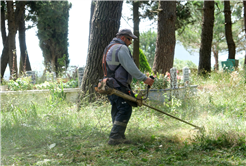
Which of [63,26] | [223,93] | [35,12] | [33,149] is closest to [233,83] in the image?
[223,93]

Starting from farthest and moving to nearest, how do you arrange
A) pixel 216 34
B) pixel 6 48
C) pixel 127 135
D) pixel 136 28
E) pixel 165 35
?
pixel 216 34 → pixel 6 48 → pixel 136 28 → pixel 165 35 → pixel 127 135

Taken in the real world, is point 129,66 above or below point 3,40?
below

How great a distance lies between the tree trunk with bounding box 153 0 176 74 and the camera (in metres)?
10.1

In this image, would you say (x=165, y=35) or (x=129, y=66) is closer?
(x=129, y=66)

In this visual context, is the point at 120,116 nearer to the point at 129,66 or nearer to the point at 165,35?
the point at 129,66

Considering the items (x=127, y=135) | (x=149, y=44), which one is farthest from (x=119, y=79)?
(x=149, y=44)

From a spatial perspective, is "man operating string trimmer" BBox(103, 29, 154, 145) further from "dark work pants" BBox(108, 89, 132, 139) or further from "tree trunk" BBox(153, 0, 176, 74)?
"tree trunk" BBox(153, 0, 176, 74)

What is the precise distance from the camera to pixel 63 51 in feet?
82.3

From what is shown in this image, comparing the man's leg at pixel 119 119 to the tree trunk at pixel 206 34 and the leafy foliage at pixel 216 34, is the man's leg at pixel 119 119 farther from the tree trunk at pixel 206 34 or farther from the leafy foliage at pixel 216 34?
the leafy foliage at pixel 216 34

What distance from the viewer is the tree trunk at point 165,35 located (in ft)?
33.2

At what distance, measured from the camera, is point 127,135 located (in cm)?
514

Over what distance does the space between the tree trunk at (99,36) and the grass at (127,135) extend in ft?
2.49

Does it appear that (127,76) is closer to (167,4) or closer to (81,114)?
(81,114)

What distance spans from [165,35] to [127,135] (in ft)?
19.9
